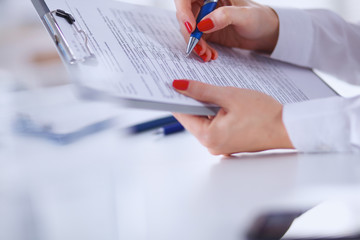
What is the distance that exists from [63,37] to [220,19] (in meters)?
0.28

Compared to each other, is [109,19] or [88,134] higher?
[109,19]

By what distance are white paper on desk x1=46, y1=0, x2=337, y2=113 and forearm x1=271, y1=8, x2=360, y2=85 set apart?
0.11 feet

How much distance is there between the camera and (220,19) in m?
0.65

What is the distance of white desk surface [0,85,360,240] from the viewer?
13.6 inches

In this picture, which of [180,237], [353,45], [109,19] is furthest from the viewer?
[353,45]

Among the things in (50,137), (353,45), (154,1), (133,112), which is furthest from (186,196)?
(154,1)

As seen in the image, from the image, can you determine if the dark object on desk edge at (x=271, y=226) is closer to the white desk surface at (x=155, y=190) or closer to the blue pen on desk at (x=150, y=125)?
the white desk surface at (x=155, y=190)

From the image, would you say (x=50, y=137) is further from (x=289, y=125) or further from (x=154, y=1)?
(x=154, y=1)

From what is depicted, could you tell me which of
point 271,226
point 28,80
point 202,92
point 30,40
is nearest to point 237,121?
point 202,92

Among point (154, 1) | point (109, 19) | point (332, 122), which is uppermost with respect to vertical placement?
point (154, 1)

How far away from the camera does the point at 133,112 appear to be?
0.85m

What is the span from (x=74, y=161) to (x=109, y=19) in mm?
245

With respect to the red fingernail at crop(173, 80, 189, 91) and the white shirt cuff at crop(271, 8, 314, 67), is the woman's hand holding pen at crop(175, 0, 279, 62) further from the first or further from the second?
the red fingernail at crop(173, 80, 189, 91)

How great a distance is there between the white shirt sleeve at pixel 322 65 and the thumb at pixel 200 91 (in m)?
0.09
